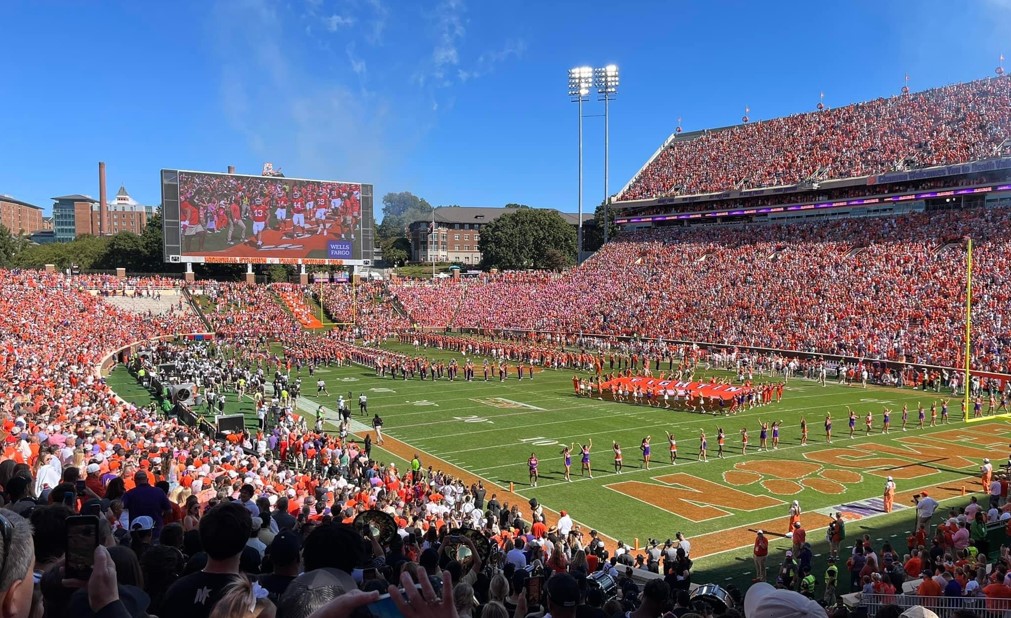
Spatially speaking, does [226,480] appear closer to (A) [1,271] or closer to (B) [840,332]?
(B) [840,332]

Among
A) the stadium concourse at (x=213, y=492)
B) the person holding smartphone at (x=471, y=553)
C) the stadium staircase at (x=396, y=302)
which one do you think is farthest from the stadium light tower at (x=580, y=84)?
the person holding smartphone at (x=471, y=553)

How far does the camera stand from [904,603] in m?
9.73

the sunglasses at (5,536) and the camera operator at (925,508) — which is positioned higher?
the sunglasses at (5,536)

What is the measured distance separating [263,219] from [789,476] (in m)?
49.4

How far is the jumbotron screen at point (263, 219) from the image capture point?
58.6 m

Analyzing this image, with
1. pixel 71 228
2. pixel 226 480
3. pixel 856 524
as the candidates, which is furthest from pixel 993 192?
pixel 71 228

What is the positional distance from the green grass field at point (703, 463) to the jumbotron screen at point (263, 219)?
29380 mm

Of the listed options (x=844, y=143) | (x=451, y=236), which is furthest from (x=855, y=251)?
(x=451, y=236)

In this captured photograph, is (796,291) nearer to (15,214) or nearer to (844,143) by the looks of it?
(844,143)

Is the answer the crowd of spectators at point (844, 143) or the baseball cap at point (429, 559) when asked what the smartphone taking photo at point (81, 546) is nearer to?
the baseball cap at point (429, 559)

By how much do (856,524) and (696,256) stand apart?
138ft

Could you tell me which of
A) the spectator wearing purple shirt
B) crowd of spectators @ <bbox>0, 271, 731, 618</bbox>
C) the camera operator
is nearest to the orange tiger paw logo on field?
the camera operator

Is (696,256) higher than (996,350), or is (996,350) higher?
(696,256)

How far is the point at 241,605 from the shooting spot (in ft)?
9.14
